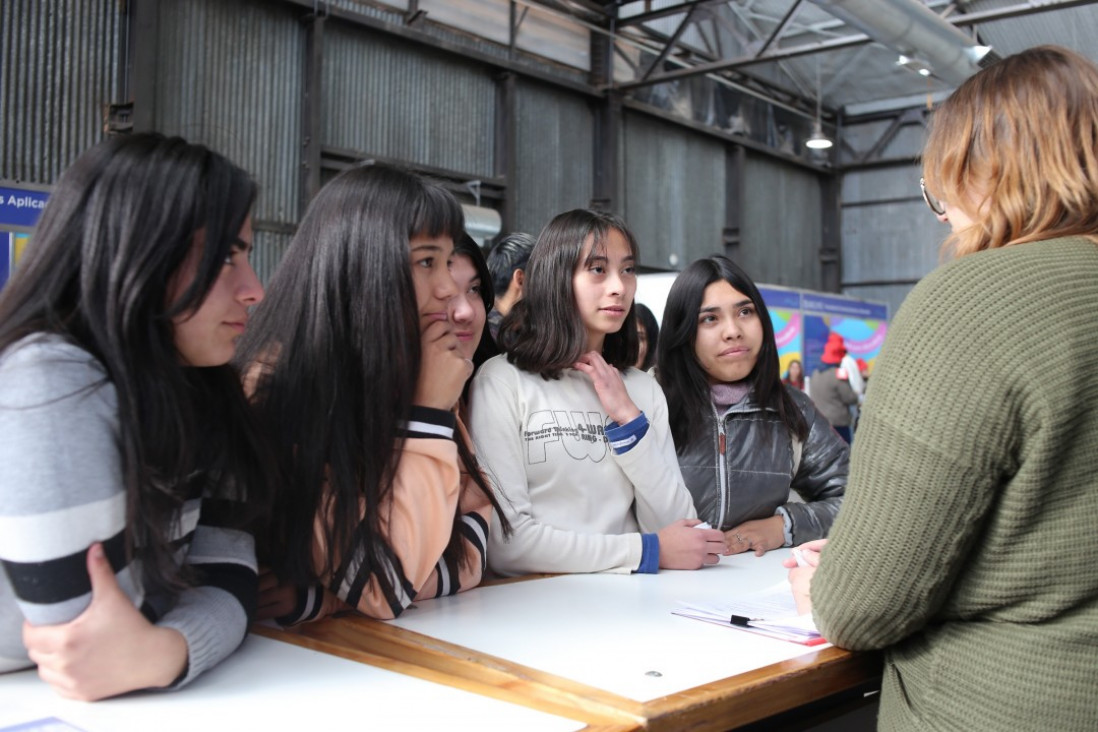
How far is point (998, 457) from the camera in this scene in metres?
1.09

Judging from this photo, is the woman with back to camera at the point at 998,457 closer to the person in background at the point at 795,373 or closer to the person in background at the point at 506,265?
the person in background at the point at 506,265

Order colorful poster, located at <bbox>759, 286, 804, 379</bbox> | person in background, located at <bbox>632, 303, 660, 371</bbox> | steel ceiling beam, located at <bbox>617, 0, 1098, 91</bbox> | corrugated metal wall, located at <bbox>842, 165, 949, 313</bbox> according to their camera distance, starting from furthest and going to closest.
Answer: corrugated metal wall, located at <bbox>842, 165, 949, 313</bbox>
colorful poster, located at <bbox>759, 286, 804, 379</bbox>
steel ceiling beam, located at <bbox>617, 0, 1098, 91</bbox>
person in background, located at <bbox>632, 303, 660, 371</bbox>

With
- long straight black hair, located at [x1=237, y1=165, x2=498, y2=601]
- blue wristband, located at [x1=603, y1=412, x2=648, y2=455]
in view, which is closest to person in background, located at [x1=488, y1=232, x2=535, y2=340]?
blue wristband, located at [x1=603, y1=412, x2=648, y2=455]

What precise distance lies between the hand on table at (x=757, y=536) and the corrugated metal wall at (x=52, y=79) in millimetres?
5584

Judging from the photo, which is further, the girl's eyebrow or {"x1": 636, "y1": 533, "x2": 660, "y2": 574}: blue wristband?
the girl's eyebrow

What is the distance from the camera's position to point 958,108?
4.24ft

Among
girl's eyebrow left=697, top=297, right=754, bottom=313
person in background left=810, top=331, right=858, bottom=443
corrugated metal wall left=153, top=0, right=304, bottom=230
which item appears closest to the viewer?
girl's eyebrow left=697, top=297, right=754, bottom=313

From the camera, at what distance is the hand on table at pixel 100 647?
1.03 m

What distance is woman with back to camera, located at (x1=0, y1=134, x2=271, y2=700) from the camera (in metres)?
1.02

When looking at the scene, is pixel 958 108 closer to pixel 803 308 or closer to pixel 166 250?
pixel 166 250

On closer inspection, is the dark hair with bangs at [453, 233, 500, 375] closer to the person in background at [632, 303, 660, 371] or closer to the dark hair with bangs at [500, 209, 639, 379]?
the dark hair with bangs at [500, 209, 639, 379]

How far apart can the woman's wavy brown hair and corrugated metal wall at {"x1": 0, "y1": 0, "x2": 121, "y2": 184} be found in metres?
6.26

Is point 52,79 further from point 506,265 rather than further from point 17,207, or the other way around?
point 506,265

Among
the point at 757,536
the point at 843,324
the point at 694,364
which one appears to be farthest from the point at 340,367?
the point at 843,324
